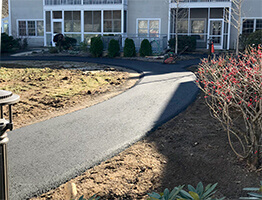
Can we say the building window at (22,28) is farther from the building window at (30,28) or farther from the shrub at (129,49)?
the shrub at (129,49)

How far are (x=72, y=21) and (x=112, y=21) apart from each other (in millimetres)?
3366

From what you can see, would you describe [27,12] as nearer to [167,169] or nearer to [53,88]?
[53,88]

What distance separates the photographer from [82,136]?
623 cm

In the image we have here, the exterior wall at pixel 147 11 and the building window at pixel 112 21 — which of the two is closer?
the exterior wall at pixel 147 11

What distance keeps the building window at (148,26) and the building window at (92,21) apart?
318cm

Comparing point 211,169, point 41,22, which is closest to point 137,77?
point 211,169

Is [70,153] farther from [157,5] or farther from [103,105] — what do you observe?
[157,5]

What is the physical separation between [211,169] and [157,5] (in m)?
22.7

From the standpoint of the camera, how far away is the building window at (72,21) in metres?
26.8

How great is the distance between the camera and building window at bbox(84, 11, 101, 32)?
26500mm

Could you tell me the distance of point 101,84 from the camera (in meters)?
11.4

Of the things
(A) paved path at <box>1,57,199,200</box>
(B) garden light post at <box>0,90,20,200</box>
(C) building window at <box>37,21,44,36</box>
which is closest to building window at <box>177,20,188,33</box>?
(C) building window at <box>37,21,44,36</box>

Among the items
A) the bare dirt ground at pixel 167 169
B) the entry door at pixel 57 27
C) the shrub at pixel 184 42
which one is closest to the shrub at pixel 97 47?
the shrub at pixel 184 42

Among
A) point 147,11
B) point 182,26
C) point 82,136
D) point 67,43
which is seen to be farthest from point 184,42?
point 82,136
